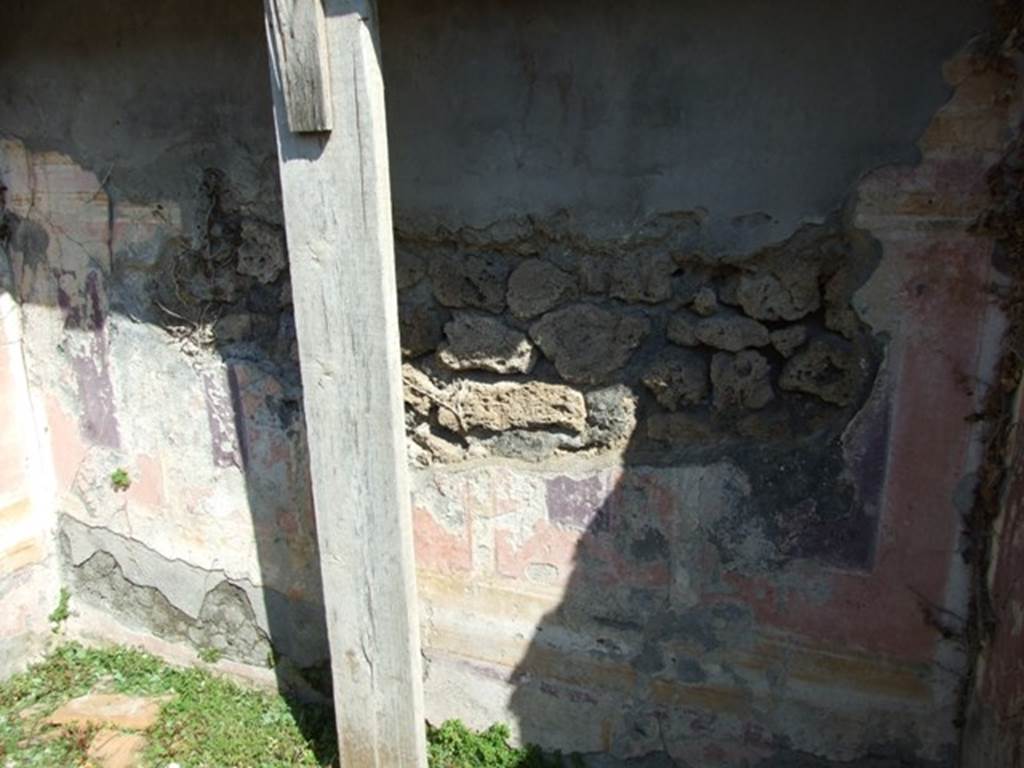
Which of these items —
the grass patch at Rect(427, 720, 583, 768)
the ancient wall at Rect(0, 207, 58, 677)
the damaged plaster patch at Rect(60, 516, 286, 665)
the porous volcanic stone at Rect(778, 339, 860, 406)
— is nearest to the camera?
the porous volcanic stone at Rect(778, 339, 860, 406)

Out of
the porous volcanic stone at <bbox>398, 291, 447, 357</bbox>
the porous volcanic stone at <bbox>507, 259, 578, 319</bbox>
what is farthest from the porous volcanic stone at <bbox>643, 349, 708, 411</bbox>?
the porous volcanic stone at <bbox>398, 291, 447, 357</bbox>

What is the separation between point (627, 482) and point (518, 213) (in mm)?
829

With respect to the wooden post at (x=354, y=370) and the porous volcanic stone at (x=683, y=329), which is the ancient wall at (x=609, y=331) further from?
the wooden post at (x=354, y=370)

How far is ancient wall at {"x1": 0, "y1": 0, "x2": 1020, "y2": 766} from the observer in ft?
6.47

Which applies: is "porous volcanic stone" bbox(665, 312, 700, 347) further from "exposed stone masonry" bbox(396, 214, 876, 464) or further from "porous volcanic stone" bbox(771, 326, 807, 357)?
"porous volcanic stone" bbox(771, 326, 807, 357)

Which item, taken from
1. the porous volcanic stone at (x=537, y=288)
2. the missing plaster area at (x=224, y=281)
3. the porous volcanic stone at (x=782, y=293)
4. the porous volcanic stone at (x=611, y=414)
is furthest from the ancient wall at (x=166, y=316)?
the porous volcanic stone at (x=782, y=293)

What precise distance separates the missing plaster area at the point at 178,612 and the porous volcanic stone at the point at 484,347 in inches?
53.7

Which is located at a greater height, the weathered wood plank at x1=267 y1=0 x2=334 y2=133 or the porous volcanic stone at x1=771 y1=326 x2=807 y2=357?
the weathered wood plank at x1=267 y1=0 x2=334 y2=133

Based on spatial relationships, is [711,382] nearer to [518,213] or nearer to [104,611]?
[518,213]

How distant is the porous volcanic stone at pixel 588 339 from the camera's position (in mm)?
2266

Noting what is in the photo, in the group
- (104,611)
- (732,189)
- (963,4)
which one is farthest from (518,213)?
(104,611)

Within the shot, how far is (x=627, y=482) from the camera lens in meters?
2.35

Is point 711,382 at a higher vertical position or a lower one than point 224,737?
higher

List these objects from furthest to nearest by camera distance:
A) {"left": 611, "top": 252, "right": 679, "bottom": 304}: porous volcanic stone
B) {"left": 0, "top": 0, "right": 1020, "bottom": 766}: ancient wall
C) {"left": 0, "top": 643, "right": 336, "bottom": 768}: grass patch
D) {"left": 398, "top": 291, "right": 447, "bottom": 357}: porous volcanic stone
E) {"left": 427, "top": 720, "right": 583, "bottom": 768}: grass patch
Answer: {"left": 0, "top": 643, "right": 336, "bottom": 768}: grass patch, {"left": 427, "top": 720, "right": 583, "bottom": 768}: grass patch, {"left": 398, "top": 291, "right": 447, "bottom": 357}: porous volcanic stone, {"left": 611, "top": 252, "right": 679, "bottom": 304}: porous volcanic stone, {"left": 0, "top": 0, "right": 1020, "bottom": 766}: ancient wall
